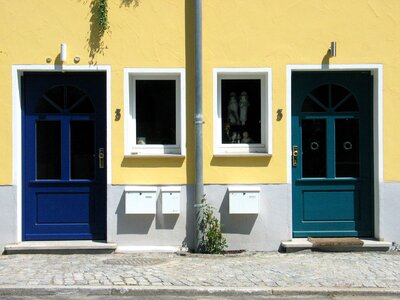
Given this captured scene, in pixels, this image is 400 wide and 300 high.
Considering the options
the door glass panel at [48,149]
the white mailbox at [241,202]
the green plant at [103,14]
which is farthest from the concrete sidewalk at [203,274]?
the green plant at [103,14]

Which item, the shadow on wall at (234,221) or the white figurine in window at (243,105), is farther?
the white figurine in window at (243,105)

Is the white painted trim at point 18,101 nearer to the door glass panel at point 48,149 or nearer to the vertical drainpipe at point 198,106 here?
the door glass panel at point 48,149

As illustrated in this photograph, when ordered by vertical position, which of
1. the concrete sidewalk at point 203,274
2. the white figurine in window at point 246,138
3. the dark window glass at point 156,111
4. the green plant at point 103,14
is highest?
the green plant at point 103,14

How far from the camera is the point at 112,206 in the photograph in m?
9.28

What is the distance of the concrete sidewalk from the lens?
7.21 metres

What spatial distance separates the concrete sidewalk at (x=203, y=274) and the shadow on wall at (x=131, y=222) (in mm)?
389

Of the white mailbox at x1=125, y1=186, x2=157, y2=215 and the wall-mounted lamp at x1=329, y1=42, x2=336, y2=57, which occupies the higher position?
the wall-mounted lamp at x1=329, y1=42, x2=336, y2=57

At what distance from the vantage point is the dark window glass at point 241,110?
9641 millimetres

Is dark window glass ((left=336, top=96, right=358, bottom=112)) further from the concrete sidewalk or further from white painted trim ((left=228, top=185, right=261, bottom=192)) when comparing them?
the concrete sidewalk

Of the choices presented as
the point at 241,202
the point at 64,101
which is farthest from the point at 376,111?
the point at 64,101

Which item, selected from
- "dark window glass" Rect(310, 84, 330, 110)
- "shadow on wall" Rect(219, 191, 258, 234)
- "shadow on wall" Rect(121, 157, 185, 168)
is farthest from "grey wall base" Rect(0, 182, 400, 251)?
"dark window glass" Rect(310, 84, 330, 110)

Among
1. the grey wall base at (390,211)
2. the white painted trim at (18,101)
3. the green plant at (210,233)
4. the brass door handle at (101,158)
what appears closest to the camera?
the green plant at (210,233)

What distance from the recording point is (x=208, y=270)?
8.07 m

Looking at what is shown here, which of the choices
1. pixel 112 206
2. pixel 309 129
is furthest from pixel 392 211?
pixel 112 206
